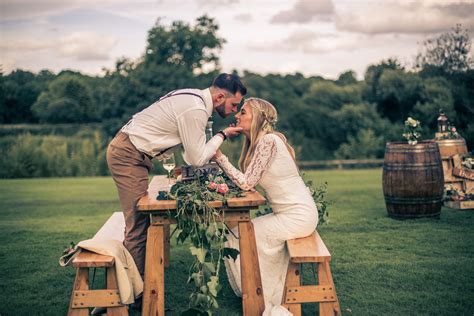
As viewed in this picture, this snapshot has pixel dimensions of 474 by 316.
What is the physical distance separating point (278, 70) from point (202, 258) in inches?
1487

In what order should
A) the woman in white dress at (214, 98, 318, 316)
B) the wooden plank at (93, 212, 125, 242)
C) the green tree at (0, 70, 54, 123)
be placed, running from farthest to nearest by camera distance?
the green tree at (0, 70, 54, 123) → the wooden plank at (93, 212, 125, 242) → the woman in white dress at (214, 98, 318, 316)

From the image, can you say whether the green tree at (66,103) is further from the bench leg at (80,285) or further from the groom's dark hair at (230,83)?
the bench leg at (80,285)

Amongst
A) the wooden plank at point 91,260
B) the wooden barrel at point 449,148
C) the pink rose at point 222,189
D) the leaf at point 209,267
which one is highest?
the pink rose at point 222,189

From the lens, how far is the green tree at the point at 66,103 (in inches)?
980

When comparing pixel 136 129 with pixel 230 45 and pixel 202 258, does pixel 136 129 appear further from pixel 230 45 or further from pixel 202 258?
pixel 230 45

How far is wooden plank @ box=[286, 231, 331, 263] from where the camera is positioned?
3.84m

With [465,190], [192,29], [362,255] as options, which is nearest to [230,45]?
[192,29]

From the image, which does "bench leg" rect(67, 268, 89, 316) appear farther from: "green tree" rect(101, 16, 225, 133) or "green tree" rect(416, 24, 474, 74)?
"green tree" rect(101, 16, 225, 133)

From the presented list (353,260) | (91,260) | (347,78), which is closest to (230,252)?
(91,260)

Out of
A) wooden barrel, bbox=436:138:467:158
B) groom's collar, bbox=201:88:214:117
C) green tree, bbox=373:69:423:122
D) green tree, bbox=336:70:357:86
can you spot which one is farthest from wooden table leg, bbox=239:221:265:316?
Result: green tree, bbox=336:70:357:86

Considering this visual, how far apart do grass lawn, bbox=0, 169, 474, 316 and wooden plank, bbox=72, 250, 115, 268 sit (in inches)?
34.8

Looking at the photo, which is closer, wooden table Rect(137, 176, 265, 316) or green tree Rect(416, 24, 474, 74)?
wooden table Rect(137, 176, 265, 316)

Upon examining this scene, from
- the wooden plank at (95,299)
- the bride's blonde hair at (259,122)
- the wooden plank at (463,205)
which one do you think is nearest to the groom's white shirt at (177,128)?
the bride's blonde hair at (259,122)

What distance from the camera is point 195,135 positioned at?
408cm
